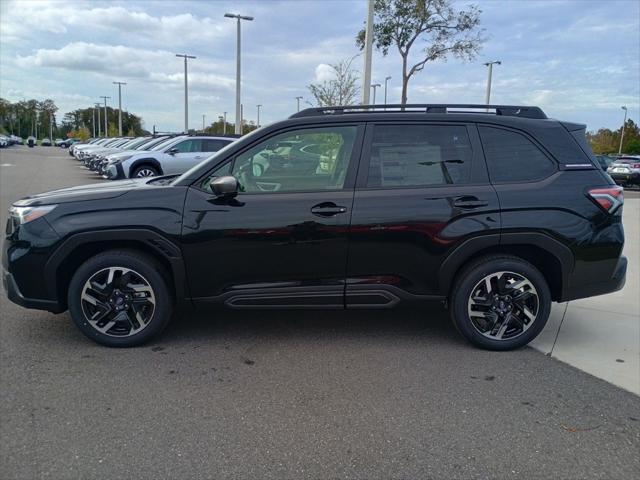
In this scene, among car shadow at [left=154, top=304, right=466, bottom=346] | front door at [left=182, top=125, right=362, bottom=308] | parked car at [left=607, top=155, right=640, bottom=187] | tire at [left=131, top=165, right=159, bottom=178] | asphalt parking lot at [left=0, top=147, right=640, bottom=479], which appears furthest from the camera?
parked car at [left=607, top=155, right=640, bottom=187]

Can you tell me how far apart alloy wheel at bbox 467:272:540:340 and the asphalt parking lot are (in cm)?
21

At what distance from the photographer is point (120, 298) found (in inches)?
157

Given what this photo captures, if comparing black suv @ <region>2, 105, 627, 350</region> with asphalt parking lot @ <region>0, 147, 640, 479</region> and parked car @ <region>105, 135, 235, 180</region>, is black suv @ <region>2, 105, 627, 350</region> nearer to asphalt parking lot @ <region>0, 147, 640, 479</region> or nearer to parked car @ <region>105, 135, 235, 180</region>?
asphalt parking lot @ <region>0, 147, 640, 479</region>

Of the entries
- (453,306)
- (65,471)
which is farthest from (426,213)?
(65,471)

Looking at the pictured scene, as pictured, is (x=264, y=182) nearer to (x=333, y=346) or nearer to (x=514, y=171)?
(x=333, y=346)

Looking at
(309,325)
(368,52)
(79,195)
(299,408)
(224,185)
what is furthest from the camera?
(368,52)

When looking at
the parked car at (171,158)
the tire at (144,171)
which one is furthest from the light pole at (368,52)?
the tire at (144,171)

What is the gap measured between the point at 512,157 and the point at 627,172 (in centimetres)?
2431

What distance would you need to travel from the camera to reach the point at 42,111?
10881 cm

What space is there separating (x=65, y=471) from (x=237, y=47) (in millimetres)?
29088

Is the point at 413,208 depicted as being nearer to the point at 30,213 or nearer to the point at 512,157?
the point at 512,157

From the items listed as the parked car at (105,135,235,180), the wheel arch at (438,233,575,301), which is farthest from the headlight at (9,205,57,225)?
the parked car at (105,135,235,180)

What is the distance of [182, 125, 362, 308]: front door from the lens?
3906mm

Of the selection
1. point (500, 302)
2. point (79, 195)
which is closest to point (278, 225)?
point (79, 195)
